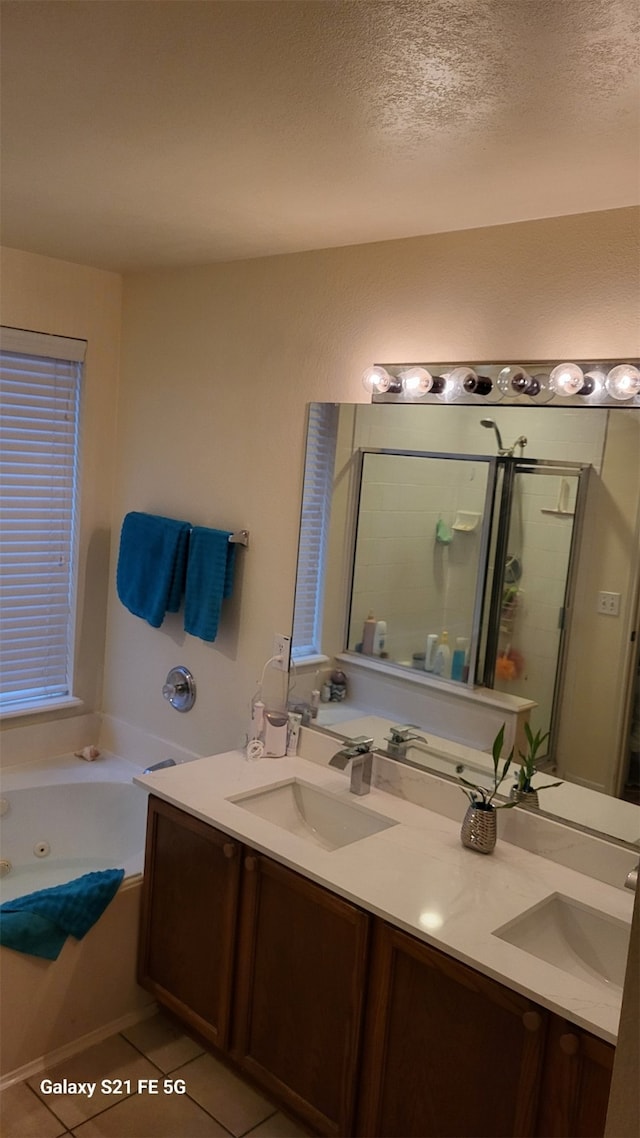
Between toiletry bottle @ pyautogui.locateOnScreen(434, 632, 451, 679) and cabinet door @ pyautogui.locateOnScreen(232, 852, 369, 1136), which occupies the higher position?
toiletry bottle @ pyautogui.locateOnScreen(434, 632, 451, 679)

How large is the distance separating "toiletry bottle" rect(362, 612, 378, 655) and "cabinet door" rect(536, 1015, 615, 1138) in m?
1.24

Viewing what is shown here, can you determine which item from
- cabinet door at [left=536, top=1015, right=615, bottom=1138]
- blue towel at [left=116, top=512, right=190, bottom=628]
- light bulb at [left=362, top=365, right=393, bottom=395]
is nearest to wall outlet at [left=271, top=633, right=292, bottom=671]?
blue towel at [left=116, top=512, right=190, bottom=628]

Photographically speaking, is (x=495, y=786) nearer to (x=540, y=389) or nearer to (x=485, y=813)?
(x=485, y=813)

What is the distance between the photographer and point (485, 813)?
89.4 inches

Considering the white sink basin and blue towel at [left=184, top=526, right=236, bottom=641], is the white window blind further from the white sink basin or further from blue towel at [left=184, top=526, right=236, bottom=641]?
the white sink basin

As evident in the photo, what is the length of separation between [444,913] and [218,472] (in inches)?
70.3

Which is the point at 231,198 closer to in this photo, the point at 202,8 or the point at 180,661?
the point at 202,8

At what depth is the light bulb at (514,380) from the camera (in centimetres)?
225

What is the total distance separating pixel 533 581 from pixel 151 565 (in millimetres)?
1564

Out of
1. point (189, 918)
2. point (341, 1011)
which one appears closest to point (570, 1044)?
point (341, 1011)

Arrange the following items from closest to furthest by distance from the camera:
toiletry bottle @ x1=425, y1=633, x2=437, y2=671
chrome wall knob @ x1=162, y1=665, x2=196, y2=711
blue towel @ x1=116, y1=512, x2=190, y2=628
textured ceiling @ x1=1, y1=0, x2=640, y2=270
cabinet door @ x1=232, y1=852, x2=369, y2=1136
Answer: textured ceiling @ x1=1, y1=0, x2=640, y2=270, cabinet door @ x1=232, y1=852, x2=369, y2=1136, toiletry bottle @ x1=425, y1=633, x2=437, y2=671, blue towel @ x1=116, y1=512, x2=190, y2=628, chrome wall knob @ x1=162, y1=665, x2=196, y2=711

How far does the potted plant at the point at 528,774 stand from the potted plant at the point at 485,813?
0.03 meters

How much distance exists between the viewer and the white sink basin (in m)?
2.57

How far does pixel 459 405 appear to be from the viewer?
95.8 inches
